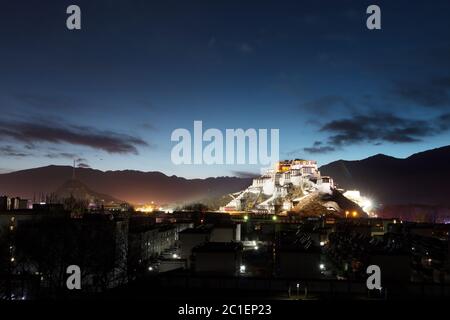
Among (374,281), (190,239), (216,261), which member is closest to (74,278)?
(216,261)

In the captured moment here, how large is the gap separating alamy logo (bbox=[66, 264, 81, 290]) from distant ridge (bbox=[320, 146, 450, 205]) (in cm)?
13309

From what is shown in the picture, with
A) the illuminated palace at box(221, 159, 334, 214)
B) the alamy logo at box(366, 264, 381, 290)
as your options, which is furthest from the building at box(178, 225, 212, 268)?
the illuminated palace at box(221, 159, 334, 214)

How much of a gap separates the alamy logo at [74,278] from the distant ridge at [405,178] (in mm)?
133091

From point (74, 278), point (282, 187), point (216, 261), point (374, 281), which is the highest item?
point (282, 187)

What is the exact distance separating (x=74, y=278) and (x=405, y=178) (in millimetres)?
174123

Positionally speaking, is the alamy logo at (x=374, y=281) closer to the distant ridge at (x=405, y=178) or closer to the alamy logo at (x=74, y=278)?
the alamy logo at (x=74, y=278)

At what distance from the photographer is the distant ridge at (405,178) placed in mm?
144275

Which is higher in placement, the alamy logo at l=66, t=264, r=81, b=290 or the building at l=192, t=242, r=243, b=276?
the building at l=192, t=242, r=243, b=276

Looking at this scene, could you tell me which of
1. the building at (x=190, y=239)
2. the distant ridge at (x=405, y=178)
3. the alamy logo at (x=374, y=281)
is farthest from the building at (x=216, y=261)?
the distant ridge at (x=405, y=178)

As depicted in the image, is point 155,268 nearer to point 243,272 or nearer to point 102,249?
point 102,249

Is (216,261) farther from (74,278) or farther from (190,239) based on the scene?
(190,239)

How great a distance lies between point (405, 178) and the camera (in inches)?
6693

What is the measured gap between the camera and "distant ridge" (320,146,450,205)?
5680 inches

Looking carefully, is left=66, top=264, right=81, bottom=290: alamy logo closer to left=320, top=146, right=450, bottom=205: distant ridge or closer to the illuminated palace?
the illuminated palace
